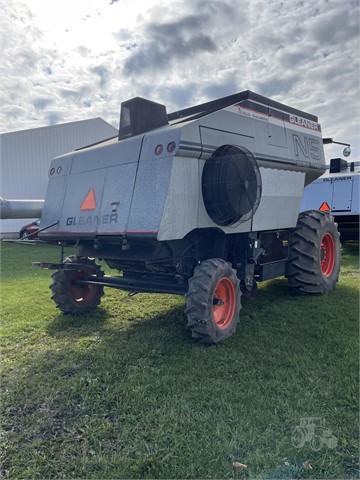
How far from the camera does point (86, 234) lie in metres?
4.72

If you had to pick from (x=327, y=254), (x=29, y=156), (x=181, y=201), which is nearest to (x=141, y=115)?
(x=181, y=201)

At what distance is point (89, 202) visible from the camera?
4.83m

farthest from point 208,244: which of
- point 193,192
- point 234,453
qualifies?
point 234,453

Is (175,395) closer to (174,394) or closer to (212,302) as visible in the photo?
(174,394)

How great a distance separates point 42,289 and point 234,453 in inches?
232

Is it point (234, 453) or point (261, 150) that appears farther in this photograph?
point (261, 150)

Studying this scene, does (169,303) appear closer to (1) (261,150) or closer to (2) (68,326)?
(2) (68,326)

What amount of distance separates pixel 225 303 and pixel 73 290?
2.27m

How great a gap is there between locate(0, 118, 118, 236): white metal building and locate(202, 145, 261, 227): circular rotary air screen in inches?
728

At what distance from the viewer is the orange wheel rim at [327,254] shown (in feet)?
21.7

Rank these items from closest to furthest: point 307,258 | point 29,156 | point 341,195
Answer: point 307,258 < point 341,195 < point 29,156

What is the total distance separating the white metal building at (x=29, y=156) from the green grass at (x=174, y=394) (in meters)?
17.1

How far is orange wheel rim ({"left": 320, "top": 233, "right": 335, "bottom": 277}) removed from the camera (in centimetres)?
661

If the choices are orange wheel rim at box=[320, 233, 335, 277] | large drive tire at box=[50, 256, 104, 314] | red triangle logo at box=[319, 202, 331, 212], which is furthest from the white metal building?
orange wheel rim at box=[320, 233, 335, 277]
